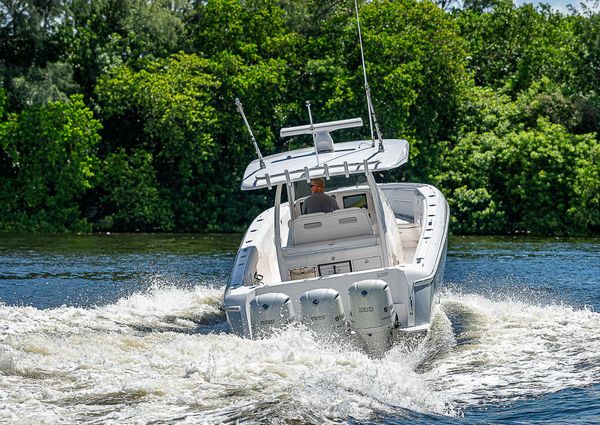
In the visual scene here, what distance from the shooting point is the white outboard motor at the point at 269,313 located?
943 centimetres

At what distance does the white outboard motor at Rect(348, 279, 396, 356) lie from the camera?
9.44 m

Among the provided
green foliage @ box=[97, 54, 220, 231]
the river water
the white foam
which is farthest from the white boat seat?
green foliage @ box=[97, 54, 220, 231]

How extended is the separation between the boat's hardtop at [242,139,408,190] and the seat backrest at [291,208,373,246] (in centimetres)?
57

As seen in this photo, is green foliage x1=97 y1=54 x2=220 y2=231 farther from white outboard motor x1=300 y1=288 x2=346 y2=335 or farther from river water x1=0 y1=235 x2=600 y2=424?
white outboard motor x1=300 y1=288 x2=346 y2=335

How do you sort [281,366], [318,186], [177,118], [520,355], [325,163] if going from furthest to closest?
[177,118] → [318,186] → [325,163] → [520,355] → [281,366]

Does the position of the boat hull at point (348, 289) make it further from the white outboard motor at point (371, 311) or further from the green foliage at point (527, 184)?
the green foliage at point (527, 184)

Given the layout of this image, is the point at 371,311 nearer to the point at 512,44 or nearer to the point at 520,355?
the point at 520,355

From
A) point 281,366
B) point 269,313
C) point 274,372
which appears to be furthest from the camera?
point 269,313

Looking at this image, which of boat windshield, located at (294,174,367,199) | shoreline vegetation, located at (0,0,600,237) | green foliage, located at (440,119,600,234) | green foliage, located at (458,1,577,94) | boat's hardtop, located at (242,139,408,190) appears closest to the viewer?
boat's hardtop, located at (242,139,408,190)

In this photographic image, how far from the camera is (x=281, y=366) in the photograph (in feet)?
27.7

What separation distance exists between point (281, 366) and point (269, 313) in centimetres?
109

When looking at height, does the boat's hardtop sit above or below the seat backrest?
above

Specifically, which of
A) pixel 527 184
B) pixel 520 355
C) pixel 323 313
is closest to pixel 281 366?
pixel 323 313

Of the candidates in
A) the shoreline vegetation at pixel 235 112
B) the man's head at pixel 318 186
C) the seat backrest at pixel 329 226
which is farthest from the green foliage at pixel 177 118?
the seat backrest at pixel 329 226
